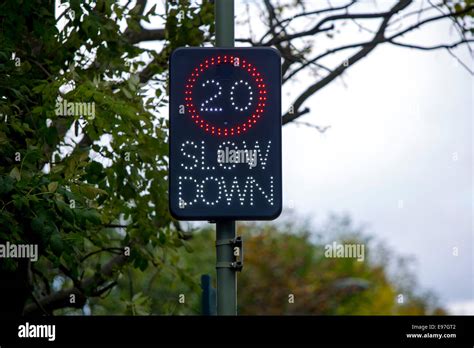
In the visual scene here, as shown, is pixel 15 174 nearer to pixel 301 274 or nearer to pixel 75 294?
pixel 75 294

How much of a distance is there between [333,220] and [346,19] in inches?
1977

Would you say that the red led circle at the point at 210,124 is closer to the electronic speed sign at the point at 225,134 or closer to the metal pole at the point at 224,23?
the electronic speed sign at the point at 225,134

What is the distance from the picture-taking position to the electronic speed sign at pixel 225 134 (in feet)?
18.7

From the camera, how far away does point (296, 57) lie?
13.8m

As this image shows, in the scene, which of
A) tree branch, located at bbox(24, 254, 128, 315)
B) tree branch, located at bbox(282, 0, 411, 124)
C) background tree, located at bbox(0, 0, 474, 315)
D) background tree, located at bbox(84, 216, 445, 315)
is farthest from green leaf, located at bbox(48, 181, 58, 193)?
background tree, located at bbox(84, 216, 445, 315)

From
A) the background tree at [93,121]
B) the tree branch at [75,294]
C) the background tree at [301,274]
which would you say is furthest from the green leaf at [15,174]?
the background tree at [301,274]

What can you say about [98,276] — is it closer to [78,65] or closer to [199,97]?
[78,65]

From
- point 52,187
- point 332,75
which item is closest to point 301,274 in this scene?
point 332,75

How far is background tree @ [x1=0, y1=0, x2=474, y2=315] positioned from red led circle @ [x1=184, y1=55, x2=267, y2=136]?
93.7 inches

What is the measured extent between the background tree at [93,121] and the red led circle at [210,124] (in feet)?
7.81

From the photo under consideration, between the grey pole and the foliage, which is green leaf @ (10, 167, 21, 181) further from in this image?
the grey pole

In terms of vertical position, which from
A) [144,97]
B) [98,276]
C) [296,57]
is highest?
[296,57]

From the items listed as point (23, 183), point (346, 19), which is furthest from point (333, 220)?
point (23, 183)

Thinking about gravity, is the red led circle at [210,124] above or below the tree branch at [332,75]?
below
